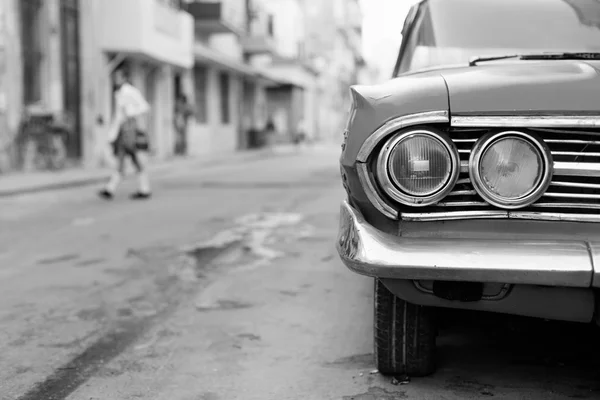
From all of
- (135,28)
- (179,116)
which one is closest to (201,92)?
(179,116)

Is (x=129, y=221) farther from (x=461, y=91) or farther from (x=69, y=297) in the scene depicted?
(x=461, y=91)

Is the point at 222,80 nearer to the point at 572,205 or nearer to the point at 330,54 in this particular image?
the point at 572,205

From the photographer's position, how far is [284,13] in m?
54.8

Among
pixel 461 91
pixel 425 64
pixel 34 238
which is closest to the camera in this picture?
pixel 461 91

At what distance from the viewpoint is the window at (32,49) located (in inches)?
692

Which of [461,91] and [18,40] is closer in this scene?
[461,91]

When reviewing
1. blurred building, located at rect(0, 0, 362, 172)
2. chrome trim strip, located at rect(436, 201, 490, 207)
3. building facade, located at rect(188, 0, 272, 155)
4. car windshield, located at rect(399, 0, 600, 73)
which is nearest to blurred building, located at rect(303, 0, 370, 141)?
blurred building, located at rect(0, 0, 362, 172)

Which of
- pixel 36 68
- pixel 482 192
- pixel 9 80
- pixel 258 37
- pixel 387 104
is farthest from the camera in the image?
pixel 258 37

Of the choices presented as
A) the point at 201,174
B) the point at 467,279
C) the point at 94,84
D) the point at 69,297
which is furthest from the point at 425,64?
the point at 94,84

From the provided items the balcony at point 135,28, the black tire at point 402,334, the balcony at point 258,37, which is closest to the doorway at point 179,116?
the balcony at point 135,28

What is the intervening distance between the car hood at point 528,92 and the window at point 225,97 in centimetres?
3324

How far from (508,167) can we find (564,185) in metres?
0.18

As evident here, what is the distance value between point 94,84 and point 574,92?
19.7 m

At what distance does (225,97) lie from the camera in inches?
1447
